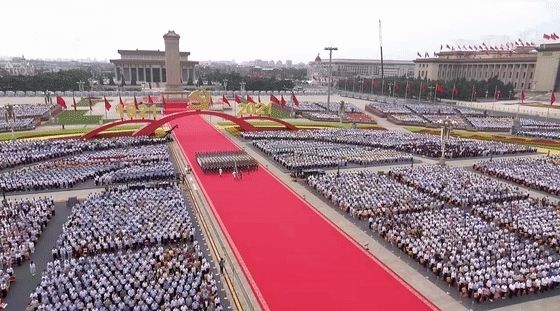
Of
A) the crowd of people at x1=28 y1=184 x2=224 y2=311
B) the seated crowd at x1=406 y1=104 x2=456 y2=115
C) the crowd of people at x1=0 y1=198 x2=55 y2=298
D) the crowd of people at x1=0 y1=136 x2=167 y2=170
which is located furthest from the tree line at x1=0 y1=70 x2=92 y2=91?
the crowd of people at x1=28 y1=184 x2=224 y2=311

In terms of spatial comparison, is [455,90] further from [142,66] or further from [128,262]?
[142,66]

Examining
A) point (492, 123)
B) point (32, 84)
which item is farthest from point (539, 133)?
point (32, 84)

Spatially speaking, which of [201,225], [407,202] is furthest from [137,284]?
[407,202]

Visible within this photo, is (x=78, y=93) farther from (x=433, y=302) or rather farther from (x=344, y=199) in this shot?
(x=433, y=302)

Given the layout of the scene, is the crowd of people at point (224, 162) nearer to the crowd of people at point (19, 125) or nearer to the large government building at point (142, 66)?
the crowd of people at point (19, 125)

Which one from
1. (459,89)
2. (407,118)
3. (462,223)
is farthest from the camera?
(459,89)

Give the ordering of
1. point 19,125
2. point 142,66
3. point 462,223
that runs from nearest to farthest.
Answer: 1. point 462,223
2. point 19,125
3. point 142,66

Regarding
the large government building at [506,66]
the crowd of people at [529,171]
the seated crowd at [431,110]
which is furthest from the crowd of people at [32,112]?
the large government building at [506,66]
